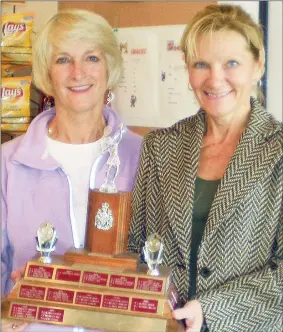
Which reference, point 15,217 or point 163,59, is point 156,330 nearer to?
point 15,217

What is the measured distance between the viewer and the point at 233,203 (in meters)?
1.13

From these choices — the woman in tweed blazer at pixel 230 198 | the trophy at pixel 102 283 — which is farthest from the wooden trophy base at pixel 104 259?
the woman in tweed blazer at pixel 230 198

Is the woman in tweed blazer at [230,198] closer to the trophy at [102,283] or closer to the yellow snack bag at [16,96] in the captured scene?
the trophy at [102,283]

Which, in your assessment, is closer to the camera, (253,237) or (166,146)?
(253,237)

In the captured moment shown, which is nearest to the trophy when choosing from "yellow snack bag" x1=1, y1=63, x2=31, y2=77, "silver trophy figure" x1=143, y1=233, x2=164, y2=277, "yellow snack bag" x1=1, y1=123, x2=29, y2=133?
"silver trophy figure" x1=143, y1=233, x2=164, y2=277

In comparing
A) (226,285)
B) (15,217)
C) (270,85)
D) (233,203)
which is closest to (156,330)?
(226,285)

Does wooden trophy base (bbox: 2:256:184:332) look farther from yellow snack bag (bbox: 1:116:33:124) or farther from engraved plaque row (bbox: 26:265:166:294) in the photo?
yellow snack bag (bbox: 1:116:33:124)

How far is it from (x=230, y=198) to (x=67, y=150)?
18.8 inches

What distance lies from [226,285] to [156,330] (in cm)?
17

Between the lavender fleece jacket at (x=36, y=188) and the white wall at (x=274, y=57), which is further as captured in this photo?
the white wall at (x=274, y=57)

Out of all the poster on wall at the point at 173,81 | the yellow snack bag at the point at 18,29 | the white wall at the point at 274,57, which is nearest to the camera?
the white wall at the point at 274,57

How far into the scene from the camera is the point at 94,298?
1.10 m

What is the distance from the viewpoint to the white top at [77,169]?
1.39 m

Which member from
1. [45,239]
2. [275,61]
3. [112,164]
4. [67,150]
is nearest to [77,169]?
[67,150]
